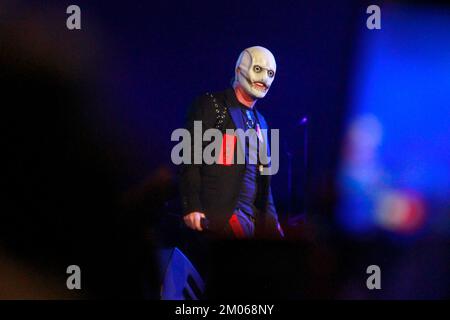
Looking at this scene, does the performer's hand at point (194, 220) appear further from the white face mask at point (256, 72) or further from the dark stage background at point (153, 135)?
the white face mask at point (256, 72)

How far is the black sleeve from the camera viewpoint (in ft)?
6.44

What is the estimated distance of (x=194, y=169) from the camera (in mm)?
1992

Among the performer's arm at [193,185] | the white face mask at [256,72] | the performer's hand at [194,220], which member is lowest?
the performer's hand at [194,220]

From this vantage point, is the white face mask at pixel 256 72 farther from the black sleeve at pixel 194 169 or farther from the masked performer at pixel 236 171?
the black sleeve at pixel 194 169

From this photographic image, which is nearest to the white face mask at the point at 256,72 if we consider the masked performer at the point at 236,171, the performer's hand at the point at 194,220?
the masked performer at the point at 236,171

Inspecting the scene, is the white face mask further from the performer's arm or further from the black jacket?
the performer's arm

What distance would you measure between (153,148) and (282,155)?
51 centimetres

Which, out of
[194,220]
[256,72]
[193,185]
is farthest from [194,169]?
[256,72]

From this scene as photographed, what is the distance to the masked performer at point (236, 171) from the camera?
1979 millimetres

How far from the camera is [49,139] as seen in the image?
2.06 metres
